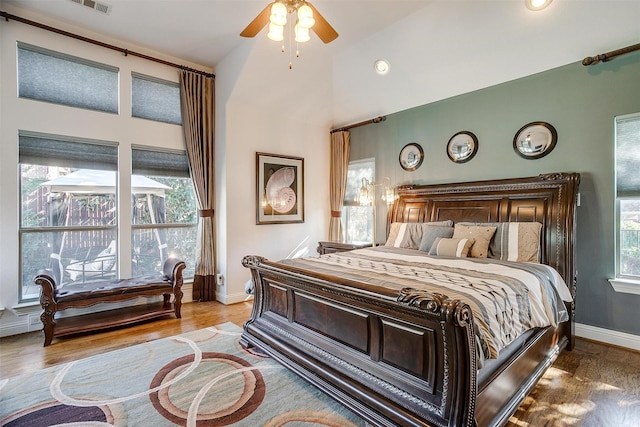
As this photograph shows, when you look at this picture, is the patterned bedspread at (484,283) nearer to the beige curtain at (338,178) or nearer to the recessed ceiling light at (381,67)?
the beige curtain at (338,178)

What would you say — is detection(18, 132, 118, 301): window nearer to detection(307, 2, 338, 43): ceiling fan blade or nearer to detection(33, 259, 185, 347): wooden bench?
detection(33, 259, 185, 347): wooden bench

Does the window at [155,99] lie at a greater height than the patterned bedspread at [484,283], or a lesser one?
greater

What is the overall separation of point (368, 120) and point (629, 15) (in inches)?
125

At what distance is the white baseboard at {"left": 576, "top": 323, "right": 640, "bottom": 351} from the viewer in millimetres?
2973

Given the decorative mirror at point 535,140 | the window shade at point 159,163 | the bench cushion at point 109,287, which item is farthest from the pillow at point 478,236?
the window shade at point 159,163

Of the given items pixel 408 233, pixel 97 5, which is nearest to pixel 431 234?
pixel 408 233

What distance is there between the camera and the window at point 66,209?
3.51m

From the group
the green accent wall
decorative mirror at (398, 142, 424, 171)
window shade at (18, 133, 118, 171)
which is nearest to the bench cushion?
window shade at (18, 133, 118, 171)

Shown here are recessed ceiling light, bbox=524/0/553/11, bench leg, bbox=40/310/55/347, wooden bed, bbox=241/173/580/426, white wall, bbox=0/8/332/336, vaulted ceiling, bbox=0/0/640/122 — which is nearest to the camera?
wooden bed, bbox=241/173/580/426

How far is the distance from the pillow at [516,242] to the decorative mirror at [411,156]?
1639 mm

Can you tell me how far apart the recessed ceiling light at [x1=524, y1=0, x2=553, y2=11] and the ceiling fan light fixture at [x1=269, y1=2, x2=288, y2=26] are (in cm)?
→ 239

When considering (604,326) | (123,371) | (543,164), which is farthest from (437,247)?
(123,371)

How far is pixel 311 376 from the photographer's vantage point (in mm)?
2287

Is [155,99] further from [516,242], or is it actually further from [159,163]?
[516,242]
